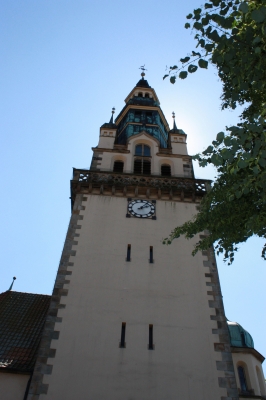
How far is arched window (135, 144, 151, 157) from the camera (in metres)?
19.8

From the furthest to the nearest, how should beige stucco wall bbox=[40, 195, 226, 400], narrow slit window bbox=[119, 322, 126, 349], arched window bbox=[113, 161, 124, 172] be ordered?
1. arched window bbox=[113, 161, 124, 172]
2. narrow slit window bbox=[119, 322, 126, 349]
3. beige stucco wall bbox=[40, 195, 226, 400]

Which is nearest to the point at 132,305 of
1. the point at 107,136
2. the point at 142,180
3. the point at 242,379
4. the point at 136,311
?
the point at 136,311

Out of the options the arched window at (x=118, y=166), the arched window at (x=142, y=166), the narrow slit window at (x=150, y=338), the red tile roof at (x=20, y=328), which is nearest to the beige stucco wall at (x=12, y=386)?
the red tile roof at (x=20, y=328)

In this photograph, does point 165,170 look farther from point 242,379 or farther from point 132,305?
point 242,379

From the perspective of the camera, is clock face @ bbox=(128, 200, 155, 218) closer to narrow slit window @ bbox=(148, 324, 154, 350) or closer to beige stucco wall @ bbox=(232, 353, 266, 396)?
narrow slit window @ bbox=(148, 324, 154, 350)

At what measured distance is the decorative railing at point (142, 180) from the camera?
53.6 feet

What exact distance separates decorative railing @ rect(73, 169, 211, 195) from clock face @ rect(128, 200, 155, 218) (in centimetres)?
93

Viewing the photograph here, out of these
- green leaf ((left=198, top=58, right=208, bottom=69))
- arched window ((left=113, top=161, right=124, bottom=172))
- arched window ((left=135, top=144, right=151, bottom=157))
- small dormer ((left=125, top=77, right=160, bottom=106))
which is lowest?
green leaf ((left=198, top=58, right=208, bottom=69))

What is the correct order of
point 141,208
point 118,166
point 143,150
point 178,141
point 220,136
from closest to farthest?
point 220,136 < point 141,208 < point 118,166 < point 143,150 < point 178,141

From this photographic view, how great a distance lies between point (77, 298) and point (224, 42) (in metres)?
8.61

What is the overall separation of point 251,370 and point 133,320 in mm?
4686

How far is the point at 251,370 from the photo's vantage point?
12.8 m

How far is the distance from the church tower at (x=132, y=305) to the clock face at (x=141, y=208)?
0.04m

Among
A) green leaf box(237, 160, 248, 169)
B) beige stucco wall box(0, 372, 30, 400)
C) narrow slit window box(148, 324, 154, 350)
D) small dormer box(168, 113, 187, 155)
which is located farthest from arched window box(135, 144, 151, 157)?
green leaf box(237, 160, 248, 169)
